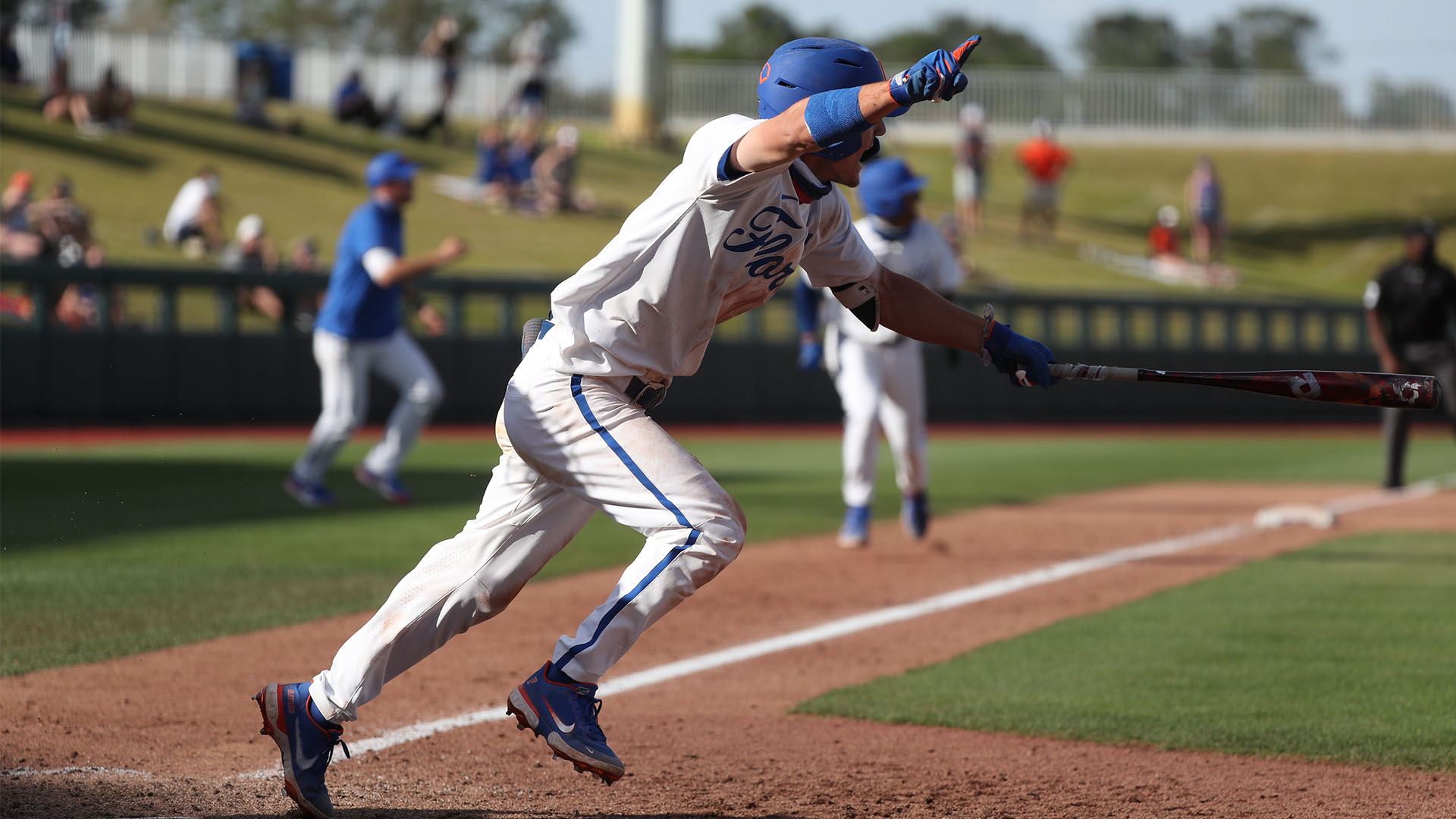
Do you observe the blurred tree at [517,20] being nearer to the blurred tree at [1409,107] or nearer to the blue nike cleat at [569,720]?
the blurred tree at [1409,107]

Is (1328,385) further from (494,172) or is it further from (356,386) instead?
(494,172)

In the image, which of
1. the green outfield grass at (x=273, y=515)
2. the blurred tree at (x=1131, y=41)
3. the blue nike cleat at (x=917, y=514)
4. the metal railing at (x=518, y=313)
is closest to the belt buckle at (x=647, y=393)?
the green outfield grass at (x=273, y=515)

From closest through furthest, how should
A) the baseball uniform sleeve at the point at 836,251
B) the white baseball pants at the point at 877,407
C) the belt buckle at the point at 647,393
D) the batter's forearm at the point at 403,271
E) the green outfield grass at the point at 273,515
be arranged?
the belt buckle at the point at 647,393 < the baseball uniform sleeve at the point at 836,251 < the green outfield grass at the point at 273,515 < the white baseball pants at the point at 877,407 < the batter's forearm at the point at 403,271

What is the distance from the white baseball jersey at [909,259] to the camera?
33.1 feet

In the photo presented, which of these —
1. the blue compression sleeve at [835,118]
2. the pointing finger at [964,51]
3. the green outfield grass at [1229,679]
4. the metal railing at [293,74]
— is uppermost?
the metal railing at [293,74]

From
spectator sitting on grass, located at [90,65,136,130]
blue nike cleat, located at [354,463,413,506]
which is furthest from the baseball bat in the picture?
spectator sitting on grass, located at [90,65,136,130]

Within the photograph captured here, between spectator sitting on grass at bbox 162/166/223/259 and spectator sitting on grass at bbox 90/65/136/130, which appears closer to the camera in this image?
spectator sitting on grass at bbox 162/166/223/259

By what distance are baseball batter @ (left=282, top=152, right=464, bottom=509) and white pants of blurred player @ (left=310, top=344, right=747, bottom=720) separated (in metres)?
6.33

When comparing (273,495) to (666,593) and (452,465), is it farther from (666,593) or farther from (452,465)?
(666,593)

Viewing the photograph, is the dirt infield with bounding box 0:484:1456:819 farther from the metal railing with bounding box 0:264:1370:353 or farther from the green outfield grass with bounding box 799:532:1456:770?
the metal railing with bounding box 0:264:1370:353

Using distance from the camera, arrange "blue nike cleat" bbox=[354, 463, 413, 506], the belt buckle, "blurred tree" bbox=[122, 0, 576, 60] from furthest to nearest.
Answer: "blurred tree" bbox=[122, 0, 576, 60], "blue nike cleat" bbox=[354, 463, 413, 506], the belt buckle

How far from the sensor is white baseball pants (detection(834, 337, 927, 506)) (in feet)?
33.3

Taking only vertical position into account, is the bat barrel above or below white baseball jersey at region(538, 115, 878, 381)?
below

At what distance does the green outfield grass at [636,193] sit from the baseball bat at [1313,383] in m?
18.2
